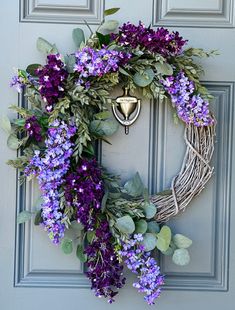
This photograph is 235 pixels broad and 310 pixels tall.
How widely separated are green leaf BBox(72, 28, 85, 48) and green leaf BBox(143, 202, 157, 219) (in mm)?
473

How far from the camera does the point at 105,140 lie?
1498 mm

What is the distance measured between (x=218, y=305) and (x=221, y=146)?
18.4 inches

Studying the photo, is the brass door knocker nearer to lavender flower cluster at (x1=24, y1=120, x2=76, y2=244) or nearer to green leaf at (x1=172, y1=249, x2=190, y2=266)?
lavender flower cluster at (x1=24, y1=120, x2=76, y2=244)

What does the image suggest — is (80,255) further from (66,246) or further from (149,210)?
(149,210)

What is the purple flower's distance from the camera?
1.37m

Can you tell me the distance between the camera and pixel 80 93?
1409 mm

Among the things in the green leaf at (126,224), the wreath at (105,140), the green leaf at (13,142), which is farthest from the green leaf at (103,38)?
the green leaf at (126,224)

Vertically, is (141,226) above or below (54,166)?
below

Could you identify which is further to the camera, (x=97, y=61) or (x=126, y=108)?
(x=126, y=108)

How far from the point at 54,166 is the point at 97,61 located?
29 cm

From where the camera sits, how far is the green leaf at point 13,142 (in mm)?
1451

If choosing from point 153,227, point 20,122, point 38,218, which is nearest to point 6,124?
point 20,122

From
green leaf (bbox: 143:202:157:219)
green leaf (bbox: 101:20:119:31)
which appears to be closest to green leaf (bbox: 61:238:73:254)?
green leaf (bbox: 143:202:157:219)

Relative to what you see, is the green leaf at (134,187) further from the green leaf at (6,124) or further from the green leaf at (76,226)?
the green leaf at (6,124)
